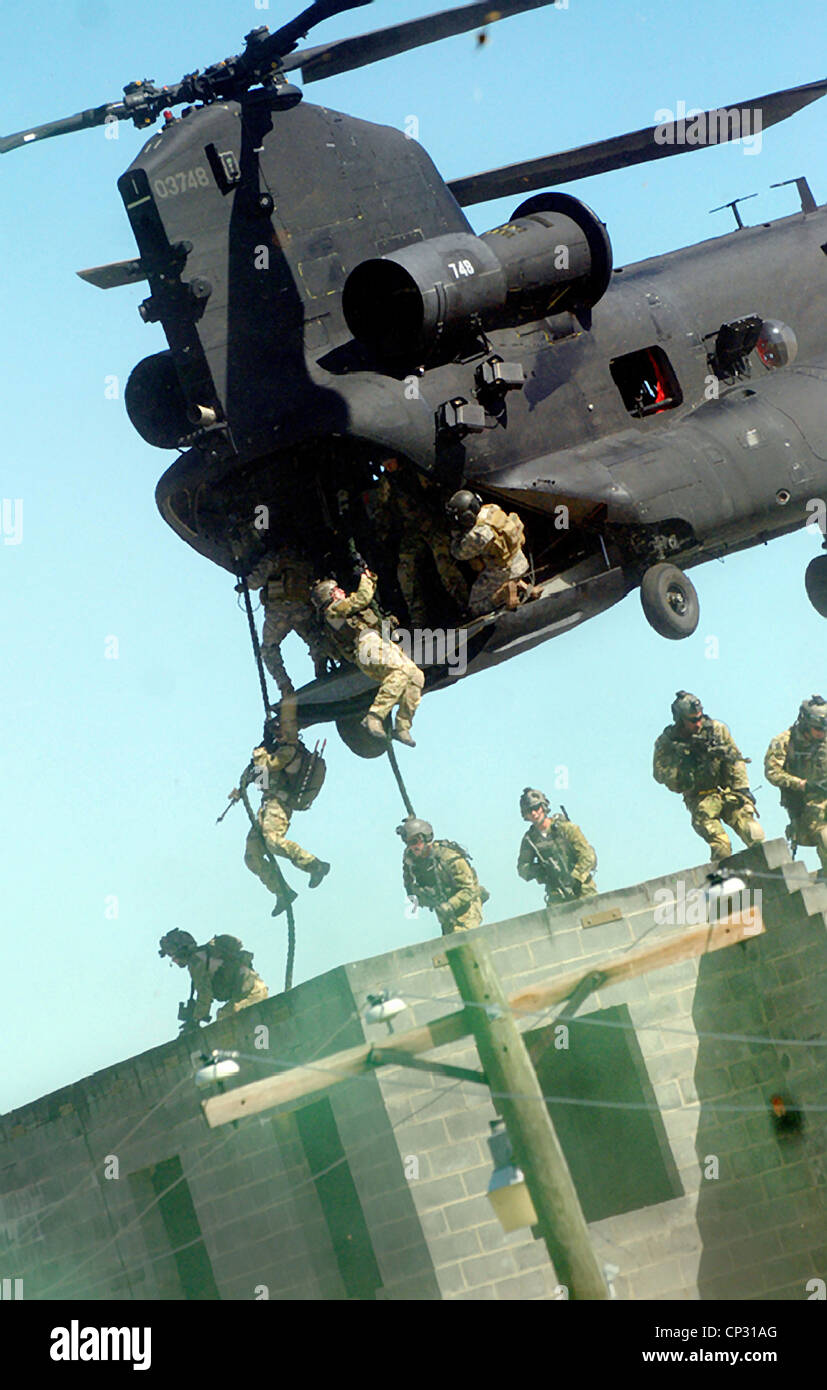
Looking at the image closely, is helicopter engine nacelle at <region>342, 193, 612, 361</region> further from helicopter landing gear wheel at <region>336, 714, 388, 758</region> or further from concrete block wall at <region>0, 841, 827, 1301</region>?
concrete block wall at <region>0, 841, 827, 1301</region>

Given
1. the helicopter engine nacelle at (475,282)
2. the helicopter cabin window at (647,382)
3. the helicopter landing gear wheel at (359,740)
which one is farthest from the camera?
the helicopter cabin window at (647,382)

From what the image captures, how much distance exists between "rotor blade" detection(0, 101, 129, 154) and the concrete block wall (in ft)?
26.3

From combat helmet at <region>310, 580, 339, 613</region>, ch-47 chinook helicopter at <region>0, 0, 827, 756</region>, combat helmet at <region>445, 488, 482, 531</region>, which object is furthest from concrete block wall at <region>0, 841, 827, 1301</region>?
combat helmet at <region>445, 488, 482, 531</region>

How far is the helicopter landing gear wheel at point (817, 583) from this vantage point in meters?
19.5

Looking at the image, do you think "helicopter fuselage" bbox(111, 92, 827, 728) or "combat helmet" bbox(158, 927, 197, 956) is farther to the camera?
"combat helmet" bbox(158, 927, 197, 956)

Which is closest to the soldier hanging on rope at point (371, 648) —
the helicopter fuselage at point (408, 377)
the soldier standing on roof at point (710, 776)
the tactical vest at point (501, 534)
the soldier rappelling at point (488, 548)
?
the helicopter fuselage at point (408, 377)

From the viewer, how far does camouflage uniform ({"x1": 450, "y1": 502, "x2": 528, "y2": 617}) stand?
16719 mm

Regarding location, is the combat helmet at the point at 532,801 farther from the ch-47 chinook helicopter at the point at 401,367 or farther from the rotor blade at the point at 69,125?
the rotor blade at the point at 69,125

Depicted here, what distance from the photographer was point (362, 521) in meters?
17.4

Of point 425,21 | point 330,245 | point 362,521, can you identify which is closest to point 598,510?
point 362,521

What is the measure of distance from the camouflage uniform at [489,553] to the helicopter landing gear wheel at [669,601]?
4.09ft

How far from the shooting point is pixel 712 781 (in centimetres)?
1872

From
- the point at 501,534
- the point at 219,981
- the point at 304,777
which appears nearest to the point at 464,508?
the point at 501,534

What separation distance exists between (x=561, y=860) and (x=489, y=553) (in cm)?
375
